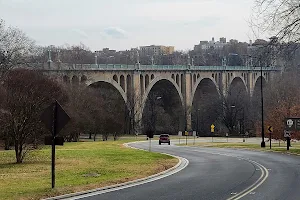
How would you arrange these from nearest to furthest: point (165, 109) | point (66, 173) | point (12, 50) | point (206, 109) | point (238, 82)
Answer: point (66, 173), point (12, 50), point (206, 109), point (165, 109), point (238, 82)

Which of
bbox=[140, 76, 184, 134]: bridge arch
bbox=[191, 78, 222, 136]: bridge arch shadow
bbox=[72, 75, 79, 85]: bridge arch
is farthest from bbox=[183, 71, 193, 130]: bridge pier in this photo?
bbox=[72, 75, 79, 85]: bridge arch

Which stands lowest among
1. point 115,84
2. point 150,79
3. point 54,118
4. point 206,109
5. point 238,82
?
point 54,118

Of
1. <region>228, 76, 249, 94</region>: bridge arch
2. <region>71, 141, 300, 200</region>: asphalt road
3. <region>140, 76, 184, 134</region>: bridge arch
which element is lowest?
<region>71, 141, 300, 200</region>: asphalt road

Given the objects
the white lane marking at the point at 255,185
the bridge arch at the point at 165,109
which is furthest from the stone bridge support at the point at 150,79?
the white lane marking at the point at 255,185

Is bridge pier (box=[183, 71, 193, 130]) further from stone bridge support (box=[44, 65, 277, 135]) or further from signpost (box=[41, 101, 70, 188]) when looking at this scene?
signpost (box=[41, 101, 70, 188])

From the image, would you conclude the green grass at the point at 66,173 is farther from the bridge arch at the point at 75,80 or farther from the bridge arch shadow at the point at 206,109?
the bridge arch shadow at the point at 206,109

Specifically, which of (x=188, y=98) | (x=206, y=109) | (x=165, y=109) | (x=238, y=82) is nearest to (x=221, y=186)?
(x=188, y=98)

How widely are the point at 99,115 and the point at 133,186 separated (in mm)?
53542

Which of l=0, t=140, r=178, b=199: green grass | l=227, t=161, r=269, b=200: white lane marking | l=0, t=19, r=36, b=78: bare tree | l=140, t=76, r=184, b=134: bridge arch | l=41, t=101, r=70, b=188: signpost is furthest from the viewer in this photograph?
l=140, t=76, r=184, b=134: bridge arch

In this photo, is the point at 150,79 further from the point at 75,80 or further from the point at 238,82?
the point at 238,82

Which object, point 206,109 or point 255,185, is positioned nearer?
point 255,185

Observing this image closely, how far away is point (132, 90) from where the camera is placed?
8281 centimetres

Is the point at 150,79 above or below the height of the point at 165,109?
above

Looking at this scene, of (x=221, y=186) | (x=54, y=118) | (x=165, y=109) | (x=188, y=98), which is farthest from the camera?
→ (x=165, y=109)
